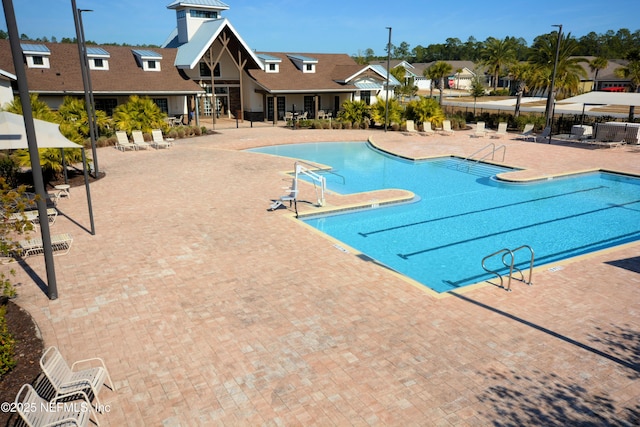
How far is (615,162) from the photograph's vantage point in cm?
2286

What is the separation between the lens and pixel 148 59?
34094 mm

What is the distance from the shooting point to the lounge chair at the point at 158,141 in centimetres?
2515

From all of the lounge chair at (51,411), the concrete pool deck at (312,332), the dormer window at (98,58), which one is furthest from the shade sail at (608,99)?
the dormer window at (98,58)

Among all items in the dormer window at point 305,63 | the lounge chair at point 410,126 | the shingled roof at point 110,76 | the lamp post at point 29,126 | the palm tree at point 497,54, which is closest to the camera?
the lamp post at point 29,126

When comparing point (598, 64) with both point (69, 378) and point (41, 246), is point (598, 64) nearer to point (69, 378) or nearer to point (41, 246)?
point (41, 246)

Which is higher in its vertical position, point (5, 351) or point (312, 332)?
point (5, 351)

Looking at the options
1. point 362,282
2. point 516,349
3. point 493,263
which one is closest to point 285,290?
point 362,282

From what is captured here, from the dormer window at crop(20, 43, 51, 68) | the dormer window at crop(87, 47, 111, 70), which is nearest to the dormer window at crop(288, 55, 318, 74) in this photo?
the dormer window at crop(87, 47, 111, 70)

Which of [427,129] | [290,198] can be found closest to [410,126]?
[427,129]

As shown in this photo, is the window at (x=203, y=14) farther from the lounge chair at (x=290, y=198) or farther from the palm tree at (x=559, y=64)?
the lounge chair at (x=290, y=198)

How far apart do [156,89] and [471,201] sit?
24.2 meters

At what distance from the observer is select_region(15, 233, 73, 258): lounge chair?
34.3ft

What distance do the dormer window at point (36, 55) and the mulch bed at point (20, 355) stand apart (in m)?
A: 28.2

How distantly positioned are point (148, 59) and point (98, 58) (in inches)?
132
